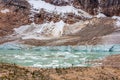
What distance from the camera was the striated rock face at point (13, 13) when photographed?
385 feet

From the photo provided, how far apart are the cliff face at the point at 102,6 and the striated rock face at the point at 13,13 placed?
1949cm

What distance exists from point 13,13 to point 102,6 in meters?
30.1

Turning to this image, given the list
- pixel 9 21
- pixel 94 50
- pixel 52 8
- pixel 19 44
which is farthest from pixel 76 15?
pixel 94 50

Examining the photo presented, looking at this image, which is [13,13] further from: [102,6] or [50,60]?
[50,60]

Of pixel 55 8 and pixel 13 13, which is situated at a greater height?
pixel 55 8

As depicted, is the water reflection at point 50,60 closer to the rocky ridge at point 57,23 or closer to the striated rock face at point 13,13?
the rocky ridge at point 57,23

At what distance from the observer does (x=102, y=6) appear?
127812 mm

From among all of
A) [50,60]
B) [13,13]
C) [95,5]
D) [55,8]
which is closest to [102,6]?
[95,5]

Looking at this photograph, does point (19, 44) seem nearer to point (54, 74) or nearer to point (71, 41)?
point (71, 41)

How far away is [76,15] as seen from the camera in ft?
398

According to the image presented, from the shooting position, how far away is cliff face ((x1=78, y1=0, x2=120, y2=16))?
125 meters

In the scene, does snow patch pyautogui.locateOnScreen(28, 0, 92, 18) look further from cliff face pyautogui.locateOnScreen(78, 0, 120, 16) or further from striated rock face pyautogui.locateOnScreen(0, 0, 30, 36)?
striated rock face pyautogui.locateOnScreen(0, 0, 30, 36)

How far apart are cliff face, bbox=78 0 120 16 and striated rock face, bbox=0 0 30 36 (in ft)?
64.0

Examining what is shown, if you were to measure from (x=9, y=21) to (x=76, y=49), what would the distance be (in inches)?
1575
